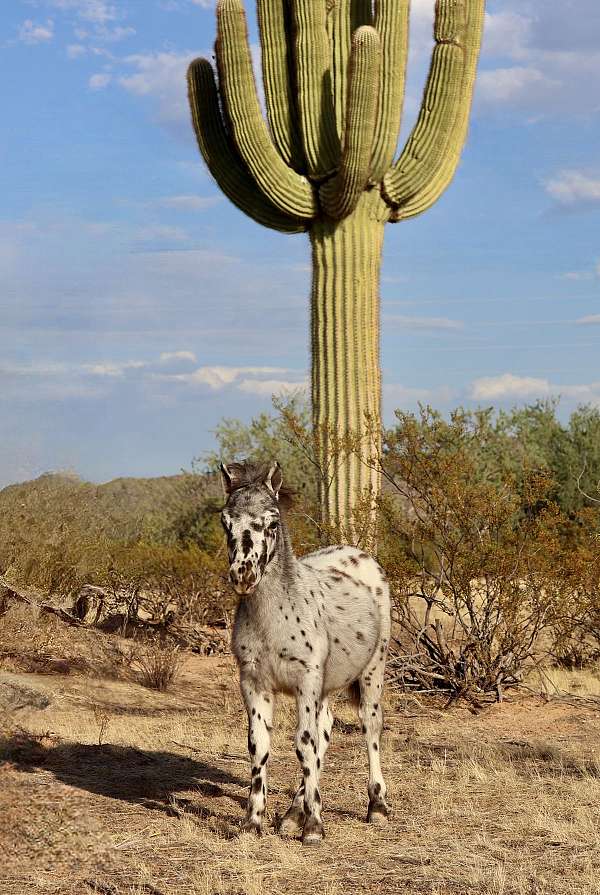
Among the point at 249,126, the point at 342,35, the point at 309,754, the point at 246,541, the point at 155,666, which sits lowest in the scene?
the point at 309,754

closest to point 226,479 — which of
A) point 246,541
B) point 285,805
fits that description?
point 246,541

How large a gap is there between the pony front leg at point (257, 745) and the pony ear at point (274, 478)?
4.01 feet

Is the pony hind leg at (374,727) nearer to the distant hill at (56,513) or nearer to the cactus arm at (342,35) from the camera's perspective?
the distant hill at (56,513)

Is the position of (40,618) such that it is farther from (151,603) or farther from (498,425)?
(498,425)

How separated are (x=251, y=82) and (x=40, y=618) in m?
8.23

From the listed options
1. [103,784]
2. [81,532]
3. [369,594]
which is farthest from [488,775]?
[81,532]

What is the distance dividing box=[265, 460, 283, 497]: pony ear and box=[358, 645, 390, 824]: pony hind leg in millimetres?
1758

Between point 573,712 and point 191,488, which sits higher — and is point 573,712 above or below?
below

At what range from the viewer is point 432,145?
16094 millimetres

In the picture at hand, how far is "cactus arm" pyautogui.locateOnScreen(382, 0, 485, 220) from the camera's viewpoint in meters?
16.0

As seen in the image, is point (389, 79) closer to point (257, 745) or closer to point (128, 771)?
point (128, 771)

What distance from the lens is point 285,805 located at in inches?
302

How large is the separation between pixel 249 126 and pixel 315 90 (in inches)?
42.7

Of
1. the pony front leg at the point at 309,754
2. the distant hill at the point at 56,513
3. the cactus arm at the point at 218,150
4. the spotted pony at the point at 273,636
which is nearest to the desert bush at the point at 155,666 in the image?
the distant hill at the point at 56,513
